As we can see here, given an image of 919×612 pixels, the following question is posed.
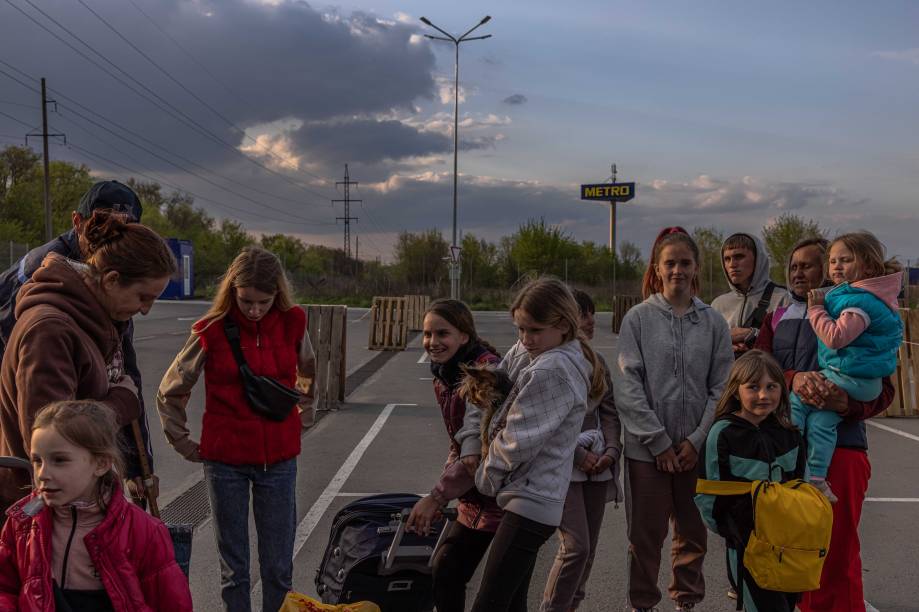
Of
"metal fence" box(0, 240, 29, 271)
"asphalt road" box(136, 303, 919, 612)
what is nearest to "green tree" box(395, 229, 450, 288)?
"metal fence" box(0, 240, 29, 271)

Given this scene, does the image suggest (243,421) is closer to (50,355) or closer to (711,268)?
(50,355)

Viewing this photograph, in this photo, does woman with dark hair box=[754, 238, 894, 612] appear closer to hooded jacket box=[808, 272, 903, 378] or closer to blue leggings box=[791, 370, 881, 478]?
blue leggings box=[791, 370, 881, 478]

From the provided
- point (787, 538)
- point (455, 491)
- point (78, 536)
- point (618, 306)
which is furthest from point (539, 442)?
point (618, 306)

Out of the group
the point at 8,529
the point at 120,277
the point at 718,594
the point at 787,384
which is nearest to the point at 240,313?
the point at 120,277

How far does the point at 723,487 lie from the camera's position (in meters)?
3.56

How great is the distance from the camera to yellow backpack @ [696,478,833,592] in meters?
3.40

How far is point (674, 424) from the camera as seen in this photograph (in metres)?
3.92

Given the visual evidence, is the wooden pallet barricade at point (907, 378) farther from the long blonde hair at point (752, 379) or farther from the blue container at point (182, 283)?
the blue container at point (182, 283)

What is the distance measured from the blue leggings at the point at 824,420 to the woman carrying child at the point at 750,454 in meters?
0.18

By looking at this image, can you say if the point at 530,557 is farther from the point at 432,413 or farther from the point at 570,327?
the point at 432,413

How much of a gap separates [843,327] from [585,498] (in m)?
1.42

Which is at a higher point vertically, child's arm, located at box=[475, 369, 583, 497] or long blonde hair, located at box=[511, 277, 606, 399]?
long blonde hair, located at box=[511, 277, 606, 399]

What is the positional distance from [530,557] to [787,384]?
5.69 feet

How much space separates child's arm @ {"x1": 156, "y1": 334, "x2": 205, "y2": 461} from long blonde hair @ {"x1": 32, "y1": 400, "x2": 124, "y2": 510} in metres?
1.13
